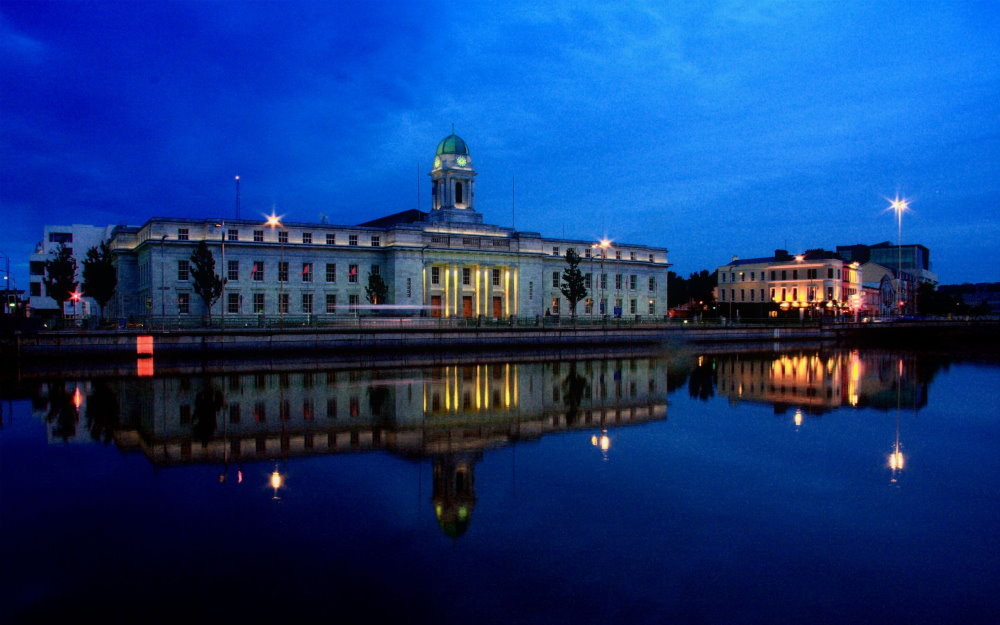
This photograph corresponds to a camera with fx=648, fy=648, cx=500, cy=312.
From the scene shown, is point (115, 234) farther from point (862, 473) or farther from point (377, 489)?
point (862, 473)

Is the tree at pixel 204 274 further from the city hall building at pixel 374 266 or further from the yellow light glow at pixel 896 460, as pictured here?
the yellow light glow at pixel 896 460

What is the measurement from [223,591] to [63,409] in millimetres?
18764

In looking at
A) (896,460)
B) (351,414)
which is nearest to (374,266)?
(351,414)

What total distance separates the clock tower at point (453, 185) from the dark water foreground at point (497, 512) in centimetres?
5171

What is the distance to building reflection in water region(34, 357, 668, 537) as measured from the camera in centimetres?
1523

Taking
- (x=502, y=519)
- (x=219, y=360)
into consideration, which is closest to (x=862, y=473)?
(x=502, y=519)

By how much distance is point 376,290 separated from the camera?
6162 centimetres

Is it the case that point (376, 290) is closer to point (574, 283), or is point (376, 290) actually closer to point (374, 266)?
point (374, 266)

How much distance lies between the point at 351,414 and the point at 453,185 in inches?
2207

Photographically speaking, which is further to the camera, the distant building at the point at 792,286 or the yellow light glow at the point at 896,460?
the distant building at the point at 792,286

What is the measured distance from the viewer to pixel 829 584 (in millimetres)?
8195

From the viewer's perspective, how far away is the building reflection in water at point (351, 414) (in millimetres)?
15234

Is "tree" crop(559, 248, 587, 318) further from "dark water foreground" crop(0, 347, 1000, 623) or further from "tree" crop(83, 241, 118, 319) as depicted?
"dark water foreground" crop(0, 347, 1000, 623)

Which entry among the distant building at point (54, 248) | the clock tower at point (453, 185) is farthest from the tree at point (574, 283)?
the distant building at point (54, 248)
